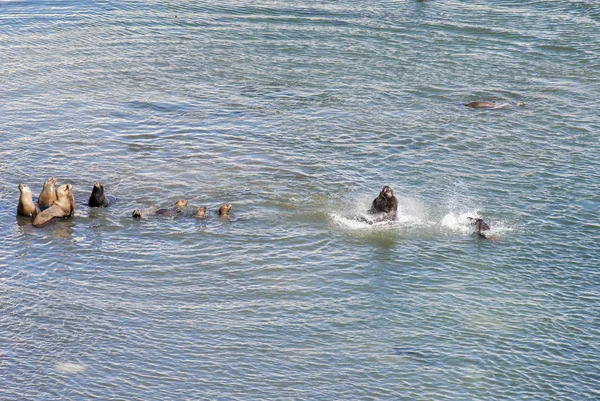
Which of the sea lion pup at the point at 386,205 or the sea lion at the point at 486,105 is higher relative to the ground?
the sea lion at the point at 486,105

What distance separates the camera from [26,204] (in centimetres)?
1678

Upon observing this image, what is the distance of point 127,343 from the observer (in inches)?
513

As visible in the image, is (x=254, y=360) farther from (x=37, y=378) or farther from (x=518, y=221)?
(x=518, y=221)

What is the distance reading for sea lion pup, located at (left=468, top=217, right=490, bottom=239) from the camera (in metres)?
16.2

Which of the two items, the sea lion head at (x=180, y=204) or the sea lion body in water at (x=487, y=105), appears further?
the sea lion body in water at (x=487, y=105)

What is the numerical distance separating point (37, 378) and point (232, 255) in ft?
14.1

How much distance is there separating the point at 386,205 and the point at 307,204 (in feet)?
5.36

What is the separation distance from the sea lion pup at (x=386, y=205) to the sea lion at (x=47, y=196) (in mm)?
5667

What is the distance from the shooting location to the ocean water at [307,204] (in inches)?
502

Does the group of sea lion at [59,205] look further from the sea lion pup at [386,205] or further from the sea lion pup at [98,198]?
the sea lion pup at [386,205]

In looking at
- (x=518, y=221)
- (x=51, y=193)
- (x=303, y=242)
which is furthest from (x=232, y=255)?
(x=518, y=221)

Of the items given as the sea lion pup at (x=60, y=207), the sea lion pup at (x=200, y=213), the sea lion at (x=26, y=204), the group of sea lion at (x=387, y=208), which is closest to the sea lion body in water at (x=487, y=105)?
the group of sea lion at (x=387, y=208)

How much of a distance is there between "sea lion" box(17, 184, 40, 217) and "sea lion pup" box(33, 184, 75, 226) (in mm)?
227

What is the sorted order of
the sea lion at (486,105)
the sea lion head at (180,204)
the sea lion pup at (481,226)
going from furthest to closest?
1. the sea lion at (486,105)
2. the sea lion head at (180,204)
3. the sea lion pup at (481,226)
